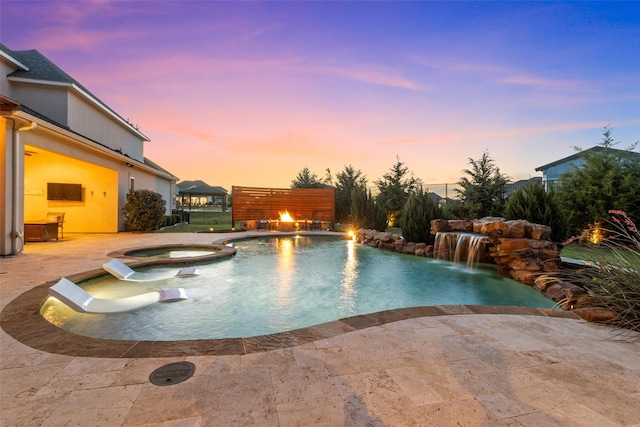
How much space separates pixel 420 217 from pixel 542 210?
328 cm

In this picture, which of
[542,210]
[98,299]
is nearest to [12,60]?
[98,299]

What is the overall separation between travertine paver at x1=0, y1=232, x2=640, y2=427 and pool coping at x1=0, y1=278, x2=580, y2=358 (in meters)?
0.10

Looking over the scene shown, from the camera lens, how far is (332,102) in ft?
44.6

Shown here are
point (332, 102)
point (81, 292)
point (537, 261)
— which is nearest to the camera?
point (81, 292)

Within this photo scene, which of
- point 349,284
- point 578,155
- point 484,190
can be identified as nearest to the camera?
point 349,284

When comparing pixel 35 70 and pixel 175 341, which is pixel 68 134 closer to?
pixel 35 70

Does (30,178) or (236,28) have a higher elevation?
(236,28)

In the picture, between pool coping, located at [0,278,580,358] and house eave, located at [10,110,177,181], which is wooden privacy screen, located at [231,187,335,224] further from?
pool coping, located at [0,278,580,358]

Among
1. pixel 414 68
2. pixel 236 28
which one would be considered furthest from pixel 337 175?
pixel 236 28

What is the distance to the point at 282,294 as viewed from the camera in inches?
205

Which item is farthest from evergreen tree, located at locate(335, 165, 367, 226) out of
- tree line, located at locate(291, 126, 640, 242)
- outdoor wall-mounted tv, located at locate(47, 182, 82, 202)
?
outdoor wall-mounted tv, located at locate(47, 182, 82, 202)

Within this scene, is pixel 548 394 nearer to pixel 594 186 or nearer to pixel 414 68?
pixel 414 68

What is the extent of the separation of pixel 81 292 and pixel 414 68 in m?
11.8

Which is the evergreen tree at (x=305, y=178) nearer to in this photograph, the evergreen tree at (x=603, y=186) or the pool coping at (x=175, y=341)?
the evergreen tree at (x=603, y=186)
